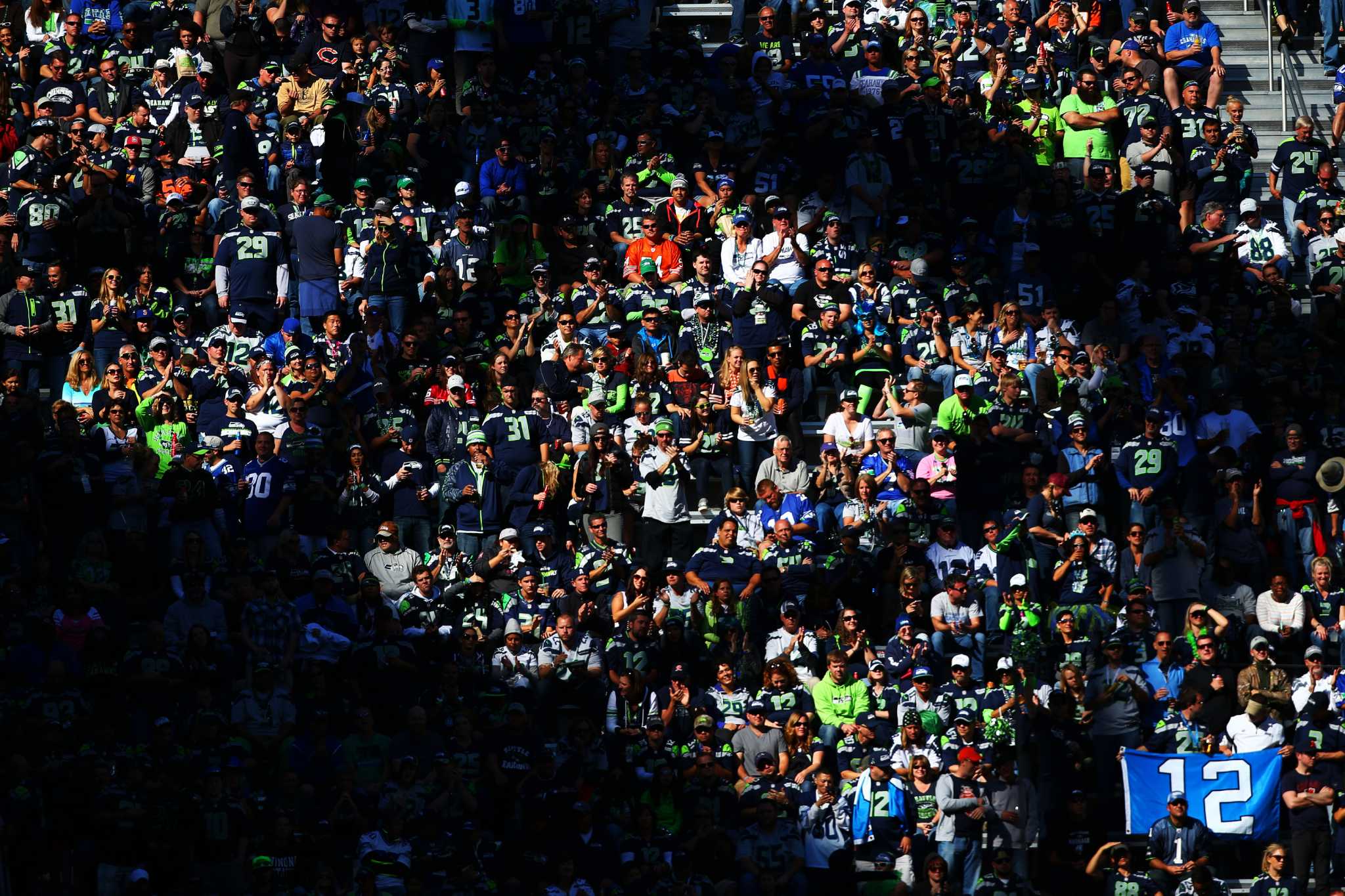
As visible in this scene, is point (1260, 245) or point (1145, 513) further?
point (1260, 245)

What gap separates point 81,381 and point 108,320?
0.87 metres

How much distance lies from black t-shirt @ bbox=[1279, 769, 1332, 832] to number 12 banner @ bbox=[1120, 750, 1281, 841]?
0.23 metres

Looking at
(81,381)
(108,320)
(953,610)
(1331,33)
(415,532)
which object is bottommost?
(953,610)

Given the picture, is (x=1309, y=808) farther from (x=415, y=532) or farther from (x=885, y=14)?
(x=885, y=14)

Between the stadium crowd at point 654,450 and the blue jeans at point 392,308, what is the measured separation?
0.06 meters

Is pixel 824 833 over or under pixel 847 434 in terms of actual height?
under

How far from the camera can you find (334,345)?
92.8 ft

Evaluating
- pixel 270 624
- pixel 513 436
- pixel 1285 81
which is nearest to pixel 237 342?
pixel 513 436

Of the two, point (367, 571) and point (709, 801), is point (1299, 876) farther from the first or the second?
point (367, 571)

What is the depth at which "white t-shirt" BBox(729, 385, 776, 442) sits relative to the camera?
Result: 27.7 metres

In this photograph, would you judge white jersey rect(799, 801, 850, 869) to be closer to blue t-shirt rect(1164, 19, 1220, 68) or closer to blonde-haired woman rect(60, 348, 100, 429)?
blonde-haired woman rect(60, 348, 100, 429)

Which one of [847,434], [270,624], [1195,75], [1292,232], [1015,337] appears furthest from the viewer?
[1195,75]

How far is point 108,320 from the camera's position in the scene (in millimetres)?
28547

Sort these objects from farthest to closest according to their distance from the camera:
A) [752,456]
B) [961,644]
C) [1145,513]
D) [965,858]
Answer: [752,456]
[1145,513]
[961,644]
[965,858]
